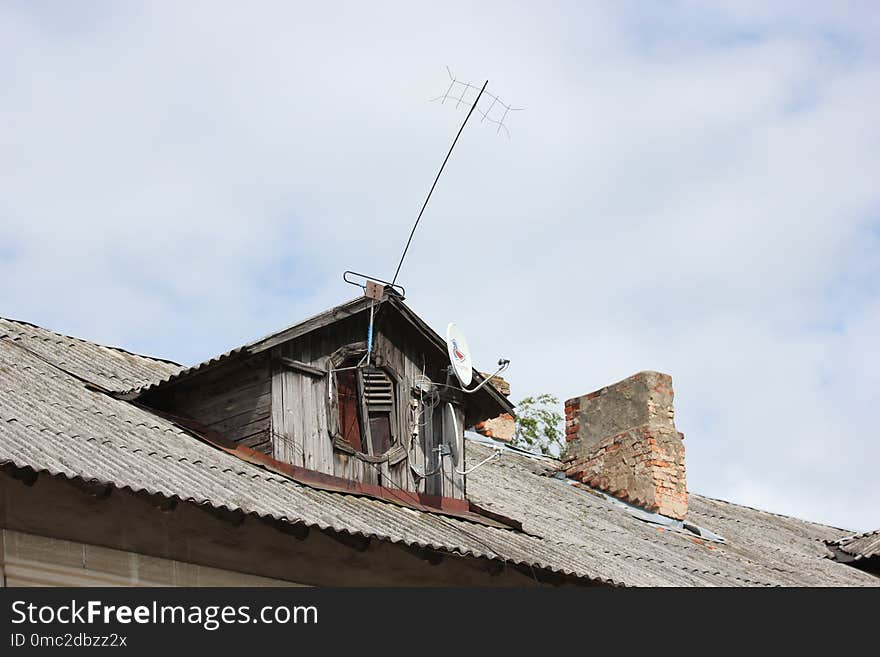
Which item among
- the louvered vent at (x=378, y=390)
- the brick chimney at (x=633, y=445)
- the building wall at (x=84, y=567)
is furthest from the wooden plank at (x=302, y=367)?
the brick chimney at (x=633, y=445)

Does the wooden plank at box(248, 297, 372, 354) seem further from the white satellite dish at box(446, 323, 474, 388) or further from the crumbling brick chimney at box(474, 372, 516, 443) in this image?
the crumbling brick chimney at box(474, 372, 516, 443)

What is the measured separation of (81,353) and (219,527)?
387cm

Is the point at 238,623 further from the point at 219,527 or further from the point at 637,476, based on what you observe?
the point at 637,476

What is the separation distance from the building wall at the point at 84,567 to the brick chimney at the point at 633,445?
342 inches

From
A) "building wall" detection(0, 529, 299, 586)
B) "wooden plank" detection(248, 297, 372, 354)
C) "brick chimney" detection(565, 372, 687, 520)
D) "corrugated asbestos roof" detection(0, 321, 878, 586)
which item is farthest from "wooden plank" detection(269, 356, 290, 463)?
"brick chimney" detection(565, 372, 687, 520)

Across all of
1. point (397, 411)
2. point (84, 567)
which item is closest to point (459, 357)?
point (397, 411)

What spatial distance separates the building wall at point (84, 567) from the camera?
8.66 m

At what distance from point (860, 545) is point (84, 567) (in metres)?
12.2

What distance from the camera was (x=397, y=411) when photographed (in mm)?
12508

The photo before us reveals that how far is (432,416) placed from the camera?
1292 centimetres

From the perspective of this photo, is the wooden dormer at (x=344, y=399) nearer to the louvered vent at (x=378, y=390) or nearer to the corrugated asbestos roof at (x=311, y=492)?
the louvered vent at (x=378, y=390)

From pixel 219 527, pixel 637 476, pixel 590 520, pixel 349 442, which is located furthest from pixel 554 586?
pixel 637 476

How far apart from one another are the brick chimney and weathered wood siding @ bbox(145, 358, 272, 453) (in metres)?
6.89

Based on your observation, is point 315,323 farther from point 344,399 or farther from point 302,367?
point 344,399
